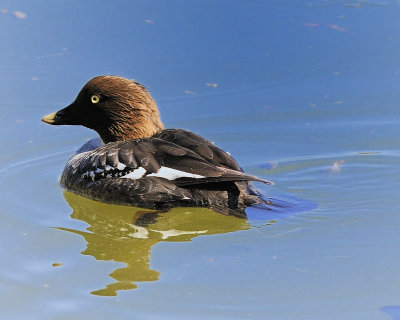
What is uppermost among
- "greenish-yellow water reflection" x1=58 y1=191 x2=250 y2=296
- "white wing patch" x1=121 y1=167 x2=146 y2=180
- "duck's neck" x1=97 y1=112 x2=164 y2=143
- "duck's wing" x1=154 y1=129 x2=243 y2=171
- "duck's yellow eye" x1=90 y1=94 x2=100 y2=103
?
"duck's yellow eye" x1=90 y1=94 x2=100 y2=103

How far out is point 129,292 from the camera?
5949 millimetres

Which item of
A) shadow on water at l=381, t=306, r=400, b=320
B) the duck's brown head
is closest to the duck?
the duck's brown head

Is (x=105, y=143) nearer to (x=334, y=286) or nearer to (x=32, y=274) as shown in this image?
(x=32, y=274)

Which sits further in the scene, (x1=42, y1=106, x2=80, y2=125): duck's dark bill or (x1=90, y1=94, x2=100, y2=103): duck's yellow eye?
(x1=42, y1=106, x2=80, y2=125): duck's dark bill

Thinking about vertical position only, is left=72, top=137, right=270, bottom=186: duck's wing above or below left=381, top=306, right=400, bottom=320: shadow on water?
above

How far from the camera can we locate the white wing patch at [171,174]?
731 centimetres

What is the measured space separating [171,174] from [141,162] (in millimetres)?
343

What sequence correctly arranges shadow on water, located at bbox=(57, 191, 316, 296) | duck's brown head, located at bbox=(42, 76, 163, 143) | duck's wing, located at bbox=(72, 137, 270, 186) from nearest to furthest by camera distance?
shadow on water, located at bbox=(57, 191, 316, 296) → duck's wing, located at bbox=(72, 137, 270, 186) → duck's brown head, located at bbox=(42, 76, 163, 143)

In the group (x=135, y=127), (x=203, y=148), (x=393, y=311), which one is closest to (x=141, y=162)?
(x=203, y=148)

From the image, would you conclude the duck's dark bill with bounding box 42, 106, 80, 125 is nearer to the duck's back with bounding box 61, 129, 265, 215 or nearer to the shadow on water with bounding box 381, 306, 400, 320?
the duck's back with bounding box 61, 129, 265, 215

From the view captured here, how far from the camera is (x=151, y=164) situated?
24.7 ft

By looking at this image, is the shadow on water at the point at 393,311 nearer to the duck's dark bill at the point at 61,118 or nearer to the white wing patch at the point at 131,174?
the white wing patch at the point at 131,174

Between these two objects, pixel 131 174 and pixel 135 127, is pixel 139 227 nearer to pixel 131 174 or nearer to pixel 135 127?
pixel 131 174

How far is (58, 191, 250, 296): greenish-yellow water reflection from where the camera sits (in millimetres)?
6504
